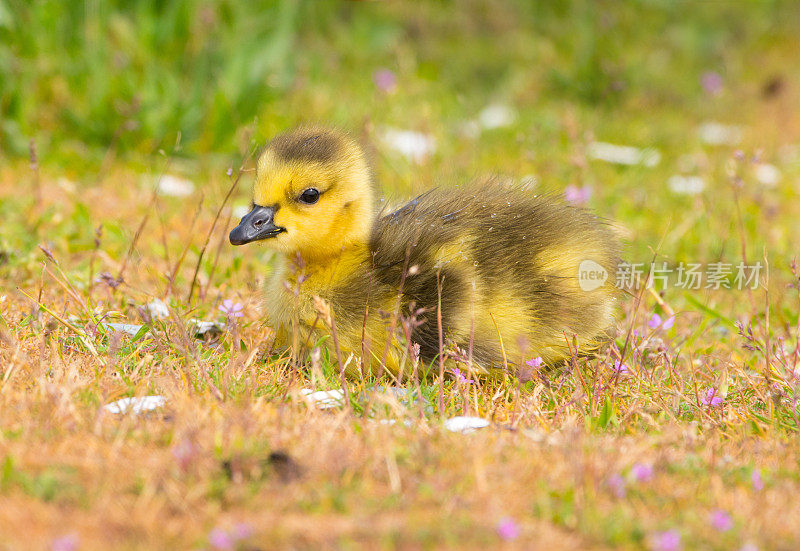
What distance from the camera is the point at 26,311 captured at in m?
3.35

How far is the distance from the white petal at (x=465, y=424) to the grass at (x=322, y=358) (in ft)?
0.27

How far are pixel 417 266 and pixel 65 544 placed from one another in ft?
4.93

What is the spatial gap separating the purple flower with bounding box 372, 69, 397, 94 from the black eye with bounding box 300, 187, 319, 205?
11.6 feet

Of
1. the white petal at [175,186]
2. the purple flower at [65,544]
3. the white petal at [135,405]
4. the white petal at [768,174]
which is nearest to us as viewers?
the purple flower at [65,544]

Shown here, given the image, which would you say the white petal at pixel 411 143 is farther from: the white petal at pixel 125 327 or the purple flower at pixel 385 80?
the white petal at pixel 125 327

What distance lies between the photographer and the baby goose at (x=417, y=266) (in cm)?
304

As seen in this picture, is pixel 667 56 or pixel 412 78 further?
pixel 667 56

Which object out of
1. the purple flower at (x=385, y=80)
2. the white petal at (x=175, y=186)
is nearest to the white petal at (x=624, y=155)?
the purple flower at (x=385, y=80)

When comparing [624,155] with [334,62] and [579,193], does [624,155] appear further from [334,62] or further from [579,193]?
[334,62]

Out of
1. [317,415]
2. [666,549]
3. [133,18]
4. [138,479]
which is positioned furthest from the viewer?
[133,18]

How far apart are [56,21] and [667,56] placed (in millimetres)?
5432

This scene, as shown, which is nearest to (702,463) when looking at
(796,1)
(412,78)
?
(412,78)

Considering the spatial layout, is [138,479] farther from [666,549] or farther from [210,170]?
[210,170]

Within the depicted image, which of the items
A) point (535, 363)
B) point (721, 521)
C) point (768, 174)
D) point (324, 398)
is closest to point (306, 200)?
point (324, 398)
